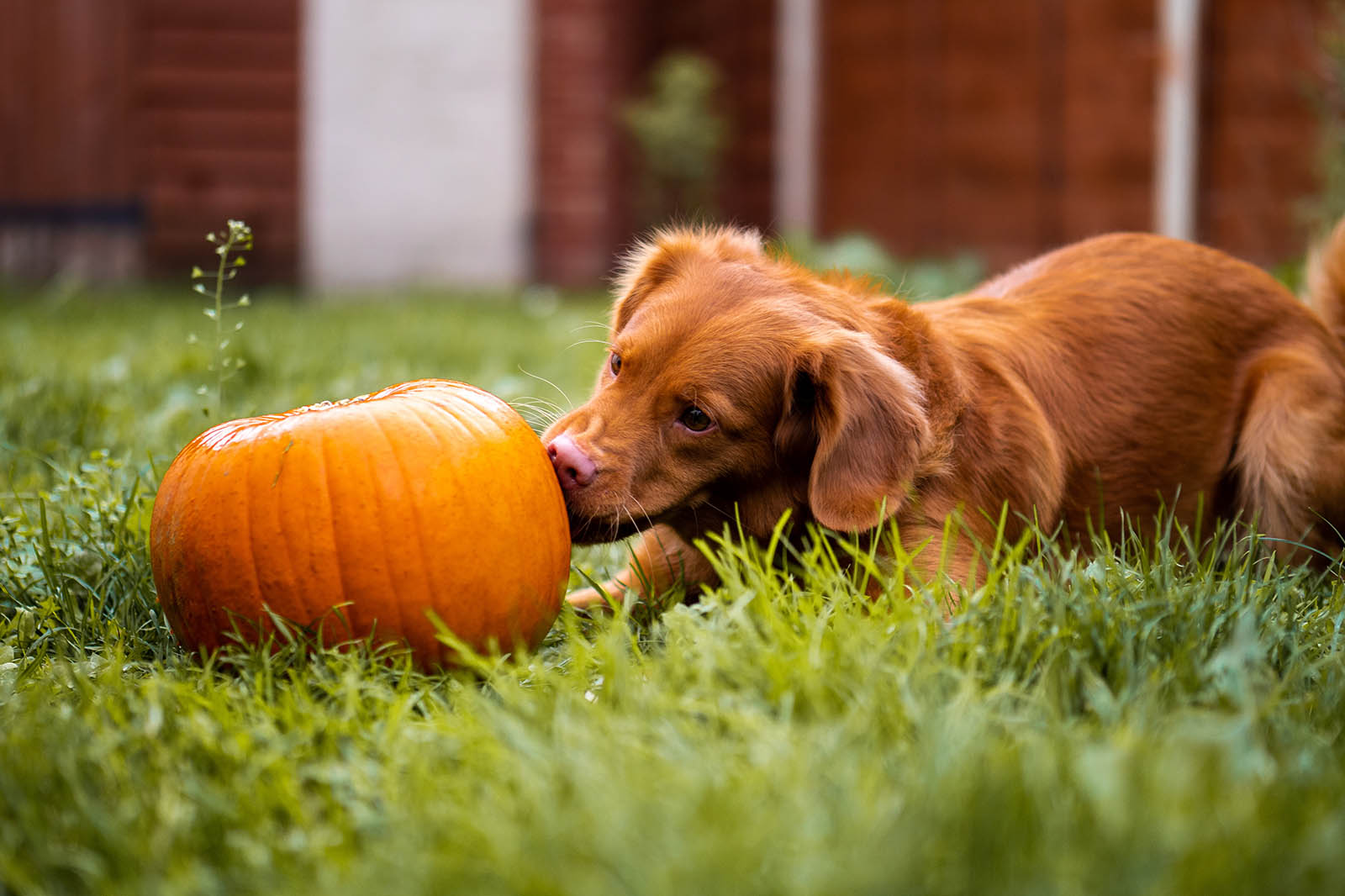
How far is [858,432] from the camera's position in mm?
2283

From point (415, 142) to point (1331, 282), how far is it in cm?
858

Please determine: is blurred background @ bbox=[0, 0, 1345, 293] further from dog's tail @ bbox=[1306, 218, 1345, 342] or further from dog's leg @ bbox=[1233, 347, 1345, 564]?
dog's leg @ bbox=[1233, 347, 1345, 564]

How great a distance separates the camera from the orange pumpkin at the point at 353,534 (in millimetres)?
2004

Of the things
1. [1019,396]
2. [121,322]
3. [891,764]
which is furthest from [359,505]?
[121,322]

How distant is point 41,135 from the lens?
32.5ft

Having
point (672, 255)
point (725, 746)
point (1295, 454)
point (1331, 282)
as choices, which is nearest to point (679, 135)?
point (1331, 282)

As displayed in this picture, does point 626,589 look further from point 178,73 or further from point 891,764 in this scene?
point 178,73

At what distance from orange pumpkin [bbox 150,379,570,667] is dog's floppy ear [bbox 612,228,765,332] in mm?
751

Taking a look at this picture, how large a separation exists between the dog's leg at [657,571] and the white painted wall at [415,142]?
8304mm

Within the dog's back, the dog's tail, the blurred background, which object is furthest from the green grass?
the blurred background

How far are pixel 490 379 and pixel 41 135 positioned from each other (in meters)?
7.45

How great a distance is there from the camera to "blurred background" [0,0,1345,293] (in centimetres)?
918

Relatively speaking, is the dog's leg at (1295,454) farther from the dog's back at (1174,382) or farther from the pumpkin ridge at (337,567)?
the pumpkin ridge at (337,567)

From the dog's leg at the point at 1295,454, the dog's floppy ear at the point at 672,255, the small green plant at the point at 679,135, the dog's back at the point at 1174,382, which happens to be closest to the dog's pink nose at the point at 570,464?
the dog's floppy ear at the point at 672,255
